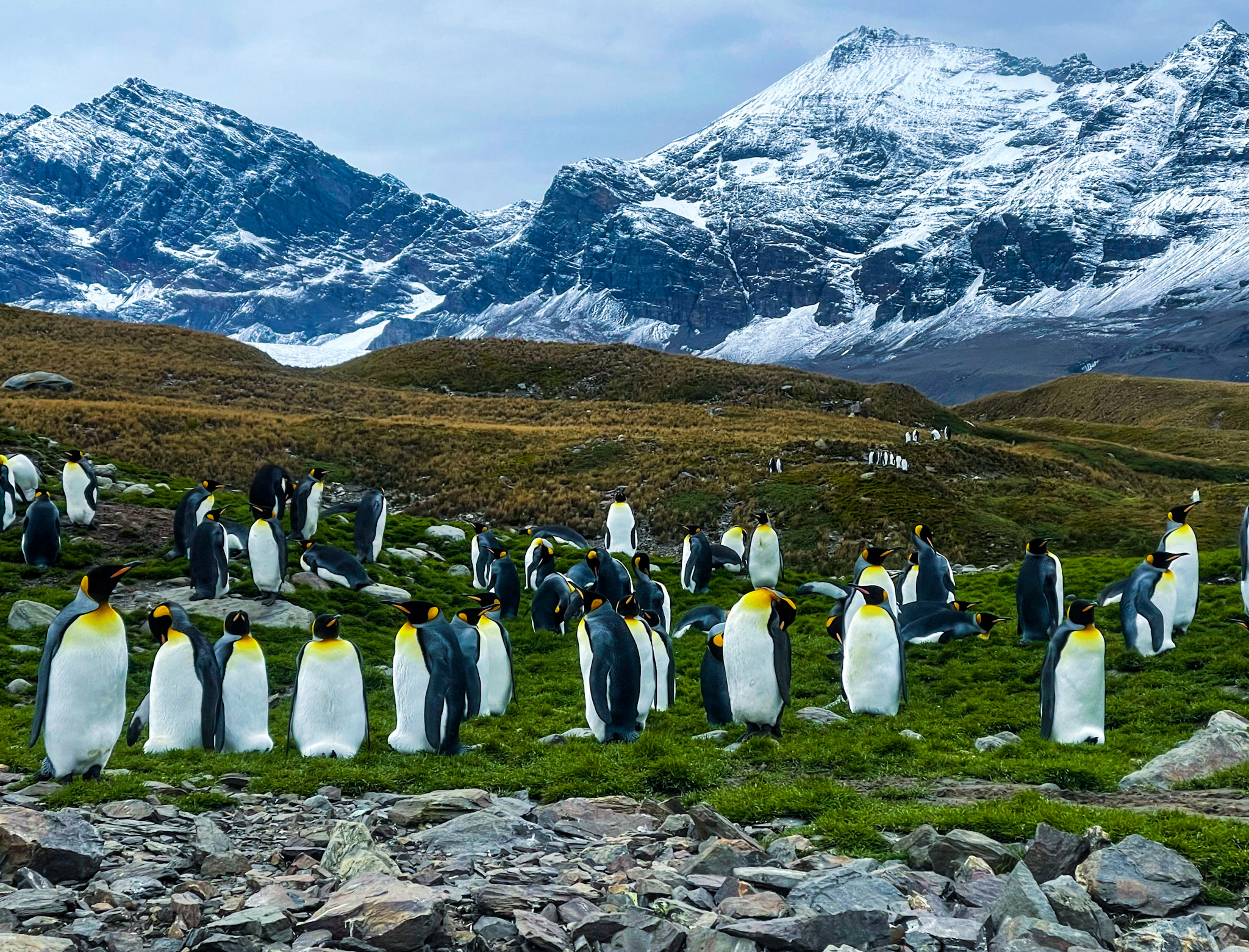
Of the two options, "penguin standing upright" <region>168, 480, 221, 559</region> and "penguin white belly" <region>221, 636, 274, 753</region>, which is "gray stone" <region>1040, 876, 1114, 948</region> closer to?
"penguin white belly" <region>221, 636, 274, 753</region>

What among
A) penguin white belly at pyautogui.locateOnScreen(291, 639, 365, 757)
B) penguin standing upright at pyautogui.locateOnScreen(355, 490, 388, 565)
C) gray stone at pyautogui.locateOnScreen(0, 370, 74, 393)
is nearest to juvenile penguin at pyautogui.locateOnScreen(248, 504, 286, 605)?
penguin standing upright at pyautogui.locateOnScreen(355, 490, 388, 565)

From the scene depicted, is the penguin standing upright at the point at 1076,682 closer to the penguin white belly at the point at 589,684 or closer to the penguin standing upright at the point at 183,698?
the penguin white belly at the point at 589,684

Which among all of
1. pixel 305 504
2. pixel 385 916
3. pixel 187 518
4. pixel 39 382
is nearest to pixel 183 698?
pixel 385 916

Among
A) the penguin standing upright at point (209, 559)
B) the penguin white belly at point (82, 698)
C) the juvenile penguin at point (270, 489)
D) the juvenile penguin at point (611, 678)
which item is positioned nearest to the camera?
the penguin white belly at point (82, 698)

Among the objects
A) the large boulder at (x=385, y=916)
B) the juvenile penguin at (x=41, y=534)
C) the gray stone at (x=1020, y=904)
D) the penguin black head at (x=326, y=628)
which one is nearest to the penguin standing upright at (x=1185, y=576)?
the gray stone at (x=1020, y=904)

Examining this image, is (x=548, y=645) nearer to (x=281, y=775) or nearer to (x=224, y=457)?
(x=281, y=775)

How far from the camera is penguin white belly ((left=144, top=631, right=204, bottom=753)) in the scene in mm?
10016

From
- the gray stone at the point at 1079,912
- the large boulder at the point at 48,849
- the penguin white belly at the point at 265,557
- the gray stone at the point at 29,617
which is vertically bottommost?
the gray stone at the point at 1079,912

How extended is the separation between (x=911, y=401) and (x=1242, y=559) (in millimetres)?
57249

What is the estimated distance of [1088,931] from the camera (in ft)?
17.5

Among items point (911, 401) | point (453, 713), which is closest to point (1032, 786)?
point (453, 713)

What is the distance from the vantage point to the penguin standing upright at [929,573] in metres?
17.5

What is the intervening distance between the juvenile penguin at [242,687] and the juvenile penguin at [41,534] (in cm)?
817

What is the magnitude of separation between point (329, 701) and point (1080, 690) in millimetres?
7408
